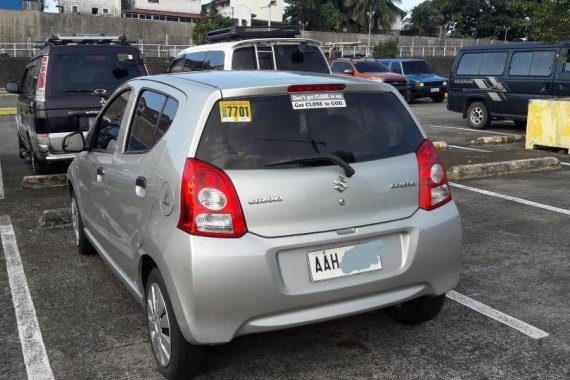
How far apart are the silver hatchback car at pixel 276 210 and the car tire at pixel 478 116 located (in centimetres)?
1154

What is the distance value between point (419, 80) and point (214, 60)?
13915 millimetres

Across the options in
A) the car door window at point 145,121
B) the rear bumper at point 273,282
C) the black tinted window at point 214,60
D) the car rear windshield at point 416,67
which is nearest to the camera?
the rear bumper at point 273,282

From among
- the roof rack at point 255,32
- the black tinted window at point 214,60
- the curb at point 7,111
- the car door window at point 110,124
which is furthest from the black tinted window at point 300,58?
the curb at point 7,111

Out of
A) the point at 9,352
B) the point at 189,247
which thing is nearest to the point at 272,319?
the point at 189,247

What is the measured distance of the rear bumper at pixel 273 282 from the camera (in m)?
2.83

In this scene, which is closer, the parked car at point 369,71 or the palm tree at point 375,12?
the parked car at point 369,71

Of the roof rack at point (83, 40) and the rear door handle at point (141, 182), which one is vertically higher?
the roof rack at point (83, 40)

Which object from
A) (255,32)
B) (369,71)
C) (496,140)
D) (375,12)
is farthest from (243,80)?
(375,12)

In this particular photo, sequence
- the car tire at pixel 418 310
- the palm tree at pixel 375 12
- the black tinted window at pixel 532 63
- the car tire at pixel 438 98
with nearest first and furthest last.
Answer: the car tire at pixel 418 310 → the black tinted window at pixel 532 63 → the car tire at pixel 438 98 → the palm tree at pixel 375 12

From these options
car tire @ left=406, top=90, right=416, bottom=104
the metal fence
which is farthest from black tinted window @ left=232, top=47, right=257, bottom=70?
the metal fence

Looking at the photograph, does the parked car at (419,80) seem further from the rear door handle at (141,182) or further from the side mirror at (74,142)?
the rear door handle at (141,182)

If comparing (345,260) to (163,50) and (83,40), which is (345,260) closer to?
(83,40)

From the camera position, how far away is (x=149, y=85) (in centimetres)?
387

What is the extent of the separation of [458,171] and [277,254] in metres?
6.14
